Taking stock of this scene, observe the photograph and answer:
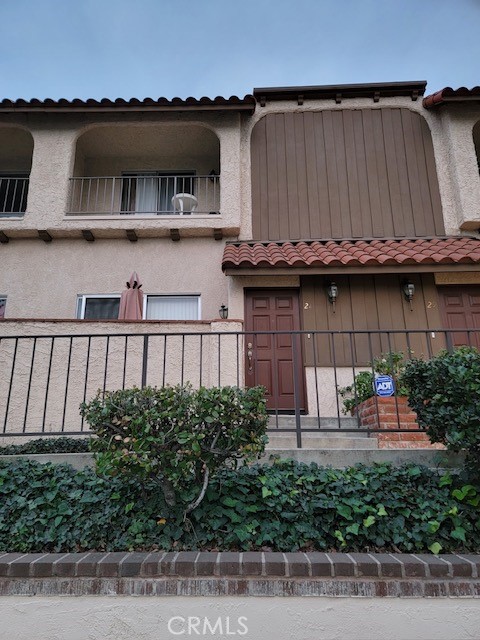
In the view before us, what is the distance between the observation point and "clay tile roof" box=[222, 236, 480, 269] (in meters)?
7.30

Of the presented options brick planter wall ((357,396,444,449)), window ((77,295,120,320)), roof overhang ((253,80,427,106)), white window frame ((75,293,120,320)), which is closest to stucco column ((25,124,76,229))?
white window frame ((75,293,120,320))

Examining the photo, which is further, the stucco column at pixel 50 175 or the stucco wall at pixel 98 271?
the stucco column at pixel 50 175

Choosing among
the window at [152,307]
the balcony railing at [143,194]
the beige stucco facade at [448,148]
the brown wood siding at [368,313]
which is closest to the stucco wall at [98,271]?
the window at [152,307]

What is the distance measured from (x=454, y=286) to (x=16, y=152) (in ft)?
31.8

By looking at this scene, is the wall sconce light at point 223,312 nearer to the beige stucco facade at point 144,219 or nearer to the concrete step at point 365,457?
the beige stucco facade at point 144,219

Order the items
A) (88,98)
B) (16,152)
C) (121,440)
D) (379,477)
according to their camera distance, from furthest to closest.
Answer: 1. (16,152)
2. (88,98)
3. (379,477)
4. (121,440)

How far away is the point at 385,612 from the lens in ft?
8.75

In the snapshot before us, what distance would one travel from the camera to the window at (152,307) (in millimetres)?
8070

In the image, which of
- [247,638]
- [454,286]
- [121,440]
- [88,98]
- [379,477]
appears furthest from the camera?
[88,98]

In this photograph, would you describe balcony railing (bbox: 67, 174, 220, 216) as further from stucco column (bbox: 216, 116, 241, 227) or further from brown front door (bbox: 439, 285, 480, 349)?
brown front door (bbox: 439, 285, 480, 349)

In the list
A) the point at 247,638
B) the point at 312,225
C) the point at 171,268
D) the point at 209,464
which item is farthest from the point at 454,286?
the point at 247,638

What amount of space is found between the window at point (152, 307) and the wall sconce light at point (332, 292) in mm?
2385

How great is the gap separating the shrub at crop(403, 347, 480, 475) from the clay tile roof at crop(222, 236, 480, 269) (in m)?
3.92

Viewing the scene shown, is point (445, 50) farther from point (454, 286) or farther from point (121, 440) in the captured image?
point (121, 440)
